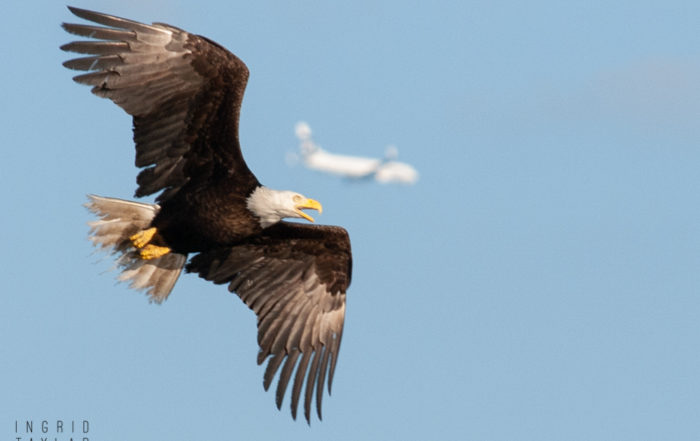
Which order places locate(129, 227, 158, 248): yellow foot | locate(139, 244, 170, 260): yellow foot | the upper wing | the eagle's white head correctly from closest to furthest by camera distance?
the upper wing
the eagle's white head
locate(129, 227, 158, 248): yellow foot
locate(139, 244, 170, 260): yellow foot

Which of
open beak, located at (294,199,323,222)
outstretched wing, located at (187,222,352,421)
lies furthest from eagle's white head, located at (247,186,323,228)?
outstretched wing, located at (187,222,352,421)

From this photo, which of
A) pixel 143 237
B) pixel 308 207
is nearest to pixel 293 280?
pixel 308 207

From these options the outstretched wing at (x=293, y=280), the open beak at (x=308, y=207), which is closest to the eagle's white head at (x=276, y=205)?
the open beak at (x=308, y=207)


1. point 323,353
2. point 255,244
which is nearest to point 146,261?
point 255,244

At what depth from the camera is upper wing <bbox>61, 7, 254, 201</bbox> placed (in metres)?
9.53

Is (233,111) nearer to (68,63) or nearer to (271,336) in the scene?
(68,63)

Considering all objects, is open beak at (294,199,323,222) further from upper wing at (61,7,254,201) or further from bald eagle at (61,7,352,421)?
upper wing at (61,7,254,201)

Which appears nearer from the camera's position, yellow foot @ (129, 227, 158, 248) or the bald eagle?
the bald eagle

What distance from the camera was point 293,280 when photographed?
10977 mm

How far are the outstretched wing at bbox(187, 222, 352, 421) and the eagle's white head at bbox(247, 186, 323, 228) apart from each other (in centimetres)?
56

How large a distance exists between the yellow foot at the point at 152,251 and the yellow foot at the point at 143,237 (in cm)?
8

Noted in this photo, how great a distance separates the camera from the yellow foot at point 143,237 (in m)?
10.4

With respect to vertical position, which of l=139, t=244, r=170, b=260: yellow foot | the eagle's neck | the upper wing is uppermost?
the upper wing

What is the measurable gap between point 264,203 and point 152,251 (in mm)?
985
